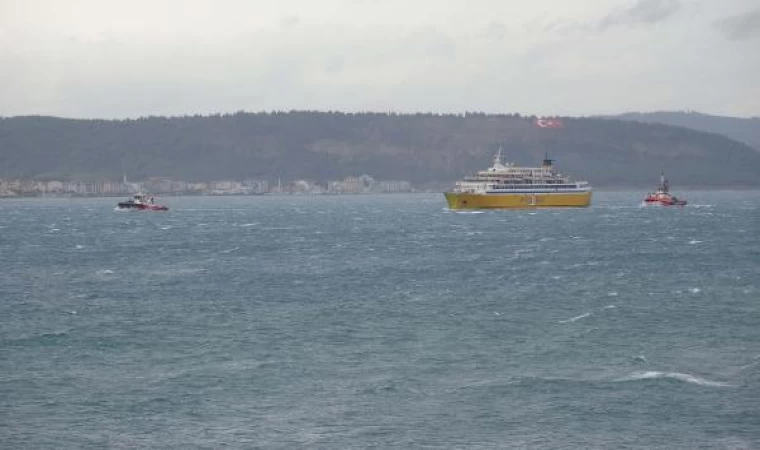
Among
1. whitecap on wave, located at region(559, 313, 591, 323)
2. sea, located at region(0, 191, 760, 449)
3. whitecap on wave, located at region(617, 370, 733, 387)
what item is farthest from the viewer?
whitecap on wave, located at region(559, 313, 591, 323)

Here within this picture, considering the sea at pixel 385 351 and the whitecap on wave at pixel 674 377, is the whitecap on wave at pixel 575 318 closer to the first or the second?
the sea at pixel 385 351

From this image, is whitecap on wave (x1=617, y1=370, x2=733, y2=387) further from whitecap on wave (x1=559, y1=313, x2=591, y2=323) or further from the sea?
whitecap on wave (x1=559, y1=313, x2=591, y2=323)

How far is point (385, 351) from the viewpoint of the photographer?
6028cm

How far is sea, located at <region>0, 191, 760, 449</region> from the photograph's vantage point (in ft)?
148

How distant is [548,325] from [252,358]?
1806 centimetres

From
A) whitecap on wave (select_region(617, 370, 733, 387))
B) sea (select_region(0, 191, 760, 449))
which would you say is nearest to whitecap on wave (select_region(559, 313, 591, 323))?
sea (select_region(0, 191, 760, 449))

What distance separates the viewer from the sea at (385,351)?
148 feet

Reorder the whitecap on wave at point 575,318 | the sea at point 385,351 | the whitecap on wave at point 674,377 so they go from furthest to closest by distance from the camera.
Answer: the whitecap on wave at point 575,318 < the whitecap on wave at point 674,377 < the sea at point 385,351

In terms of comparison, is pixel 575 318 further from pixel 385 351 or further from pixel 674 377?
pixel 674 377

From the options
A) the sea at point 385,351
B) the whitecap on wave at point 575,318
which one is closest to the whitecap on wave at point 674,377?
the sea at point 385,351

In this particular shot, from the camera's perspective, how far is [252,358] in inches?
2324

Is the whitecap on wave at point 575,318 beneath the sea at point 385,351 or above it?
above

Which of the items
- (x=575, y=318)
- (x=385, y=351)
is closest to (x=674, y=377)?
(x=385, y=351)

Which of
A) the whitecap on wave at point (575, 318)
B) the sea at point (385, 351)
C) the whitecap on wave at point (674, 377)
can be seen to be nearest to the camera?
the sea at point (385, 351)
